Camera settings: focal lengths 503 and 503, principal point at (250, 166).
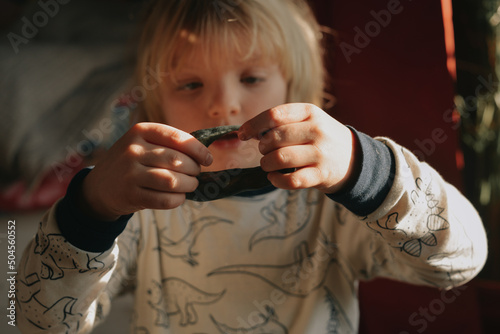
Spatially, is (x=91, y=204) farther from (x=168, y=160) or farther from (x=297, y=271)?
(x=297, y=271)

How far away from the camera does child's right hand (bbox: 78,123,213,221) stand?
0.40 m

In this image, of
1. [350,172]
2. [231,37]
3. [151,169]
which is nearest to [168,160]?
[151,169]

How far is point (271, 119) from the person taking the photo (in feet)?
1.30

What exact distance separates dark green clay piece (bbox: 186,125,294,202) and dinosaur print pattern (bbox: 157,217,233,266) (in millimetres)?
196

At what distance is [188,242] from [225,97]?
0.19 m

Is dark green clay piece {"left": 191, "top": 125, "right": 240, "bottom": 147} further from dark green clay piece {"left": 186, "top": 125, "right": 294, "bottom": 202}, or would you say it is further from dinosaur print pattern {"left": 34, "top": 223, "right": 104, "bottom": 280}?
dinosaur print pattern {"left": 34, "top": 223, "right": 104, "bottom": 280}

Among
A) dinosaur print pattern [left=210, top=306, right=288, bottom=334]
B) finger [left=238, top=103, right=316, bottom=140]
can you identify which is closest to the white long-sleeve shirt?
dinosaur print pattern [left=210, top=306, right=288, bottom=334]

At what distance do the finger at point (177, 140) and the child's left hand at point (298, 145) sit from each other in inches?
1.4

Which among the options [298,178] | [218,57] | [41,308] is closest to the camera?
[298,178]

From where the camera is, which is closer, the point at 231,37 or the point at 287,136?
the point at 287,136

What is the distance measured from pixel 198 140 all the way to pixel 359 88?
0.41 m

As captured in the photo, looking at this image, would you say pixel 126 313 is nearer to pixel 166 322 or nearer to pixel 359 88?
pixel 166 322

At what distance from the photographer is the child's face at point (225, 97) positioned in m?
0.59

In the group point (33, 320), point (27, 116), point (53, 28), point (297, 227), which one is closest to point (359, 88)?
point (297, 227)
